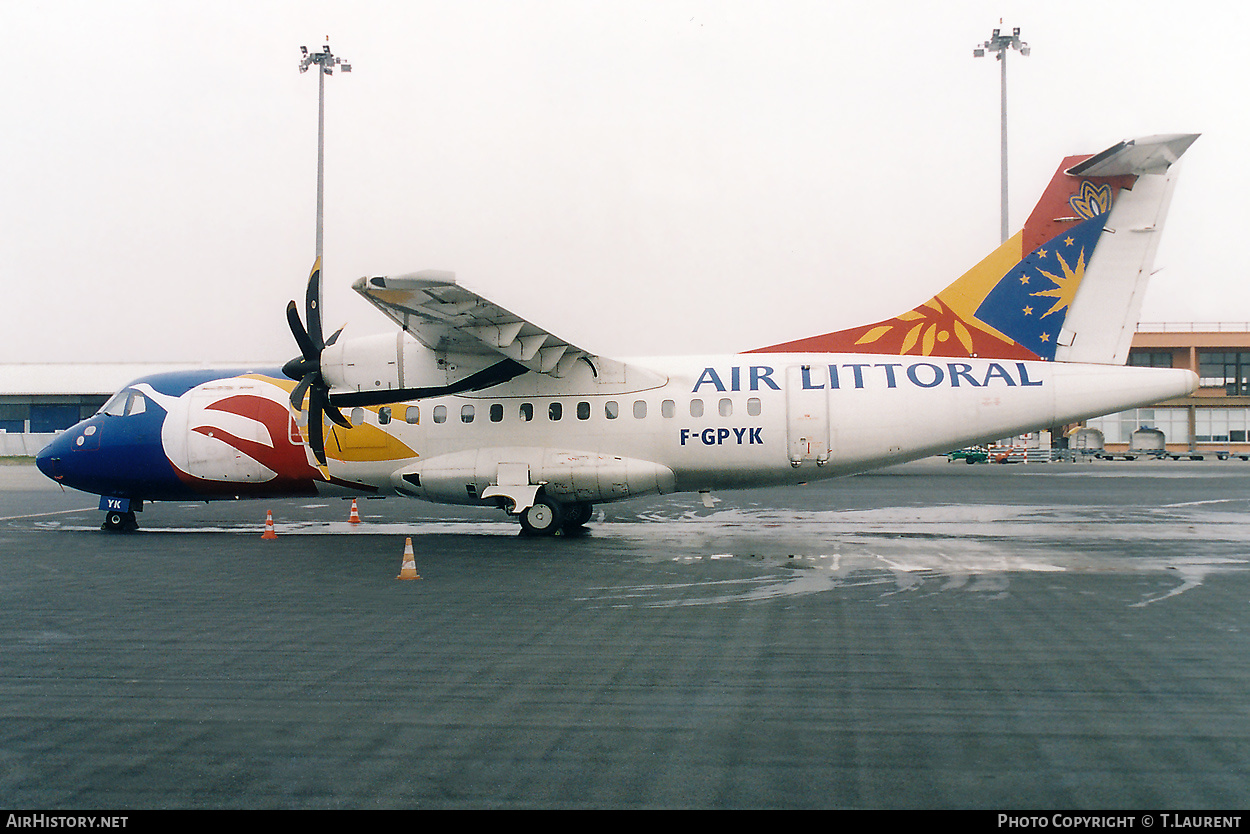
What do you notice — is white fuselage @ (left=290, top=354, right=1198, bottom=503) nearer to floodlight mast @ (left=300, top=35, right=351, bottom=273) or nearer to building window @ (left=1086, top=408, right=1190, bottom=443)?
floodlight mast @ (left=300, top=35, right=351, bottom=273)

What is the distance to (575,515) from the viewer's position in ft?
55.5

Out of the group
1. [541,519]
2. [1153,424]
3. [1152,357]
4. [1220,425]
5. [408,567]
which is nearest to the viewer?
[408,567]

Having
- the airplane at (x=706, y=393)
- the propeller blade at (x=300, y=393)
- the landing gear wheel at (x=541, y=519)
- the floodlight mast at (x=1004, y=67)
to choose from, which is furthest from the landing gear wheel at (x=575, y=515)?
the floodlight mast at (x=1004, y=67)

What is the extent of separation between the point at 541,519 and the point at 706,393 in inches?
156

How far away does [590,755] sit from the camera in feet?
16.7

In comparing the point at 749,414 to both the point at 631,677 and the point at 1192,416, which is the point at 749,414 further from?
the point at 1192,416

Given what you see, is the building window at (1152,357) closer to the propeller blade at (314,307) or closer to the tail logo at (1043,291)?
the tail logo at (1043,291)

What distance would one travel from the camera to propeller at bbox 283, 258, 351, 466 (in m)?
15.8

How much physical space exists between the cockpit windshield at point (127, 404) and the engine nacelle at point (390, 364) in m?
4.88

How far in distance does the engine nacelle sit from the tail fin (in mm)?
8424

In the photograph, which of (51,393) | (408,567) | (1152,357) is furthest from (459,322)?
(1152,357)

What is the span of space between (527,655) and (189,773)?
3139 mm
